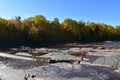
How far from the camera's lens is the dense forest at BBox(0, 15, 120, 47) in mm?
95619

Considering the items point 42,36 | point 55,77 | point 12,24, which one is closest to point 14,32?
point 12,24

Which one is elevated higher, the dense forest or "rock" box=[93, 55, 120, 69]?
the dense forest

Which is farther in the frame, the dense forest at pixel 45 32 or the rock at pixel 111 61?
the dense forest at pixel 45 32

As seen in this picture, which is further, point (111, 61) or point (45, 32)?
point (45, 32)

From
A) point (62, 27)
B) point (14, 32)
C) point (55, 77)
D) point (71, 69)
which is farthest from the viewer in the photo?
point (62, 27)

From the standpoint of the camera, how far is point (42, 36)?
373 ft

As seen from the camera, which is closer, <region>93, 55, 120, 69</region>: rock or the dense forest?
<region>93, 55, 120, 69</region>: rock

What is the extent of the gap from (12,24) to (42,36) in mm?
17641

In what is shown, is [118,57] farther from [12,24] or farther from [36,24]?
[36,24]

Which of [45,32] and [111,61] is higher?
[45,32]

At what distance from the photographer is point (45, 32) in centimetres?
11869

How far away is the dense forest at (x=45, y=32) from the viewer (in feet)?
314

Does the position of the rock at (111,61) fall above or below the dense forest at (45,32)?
below

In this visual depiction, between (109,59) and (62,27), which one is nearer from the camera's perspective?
(109,59)
